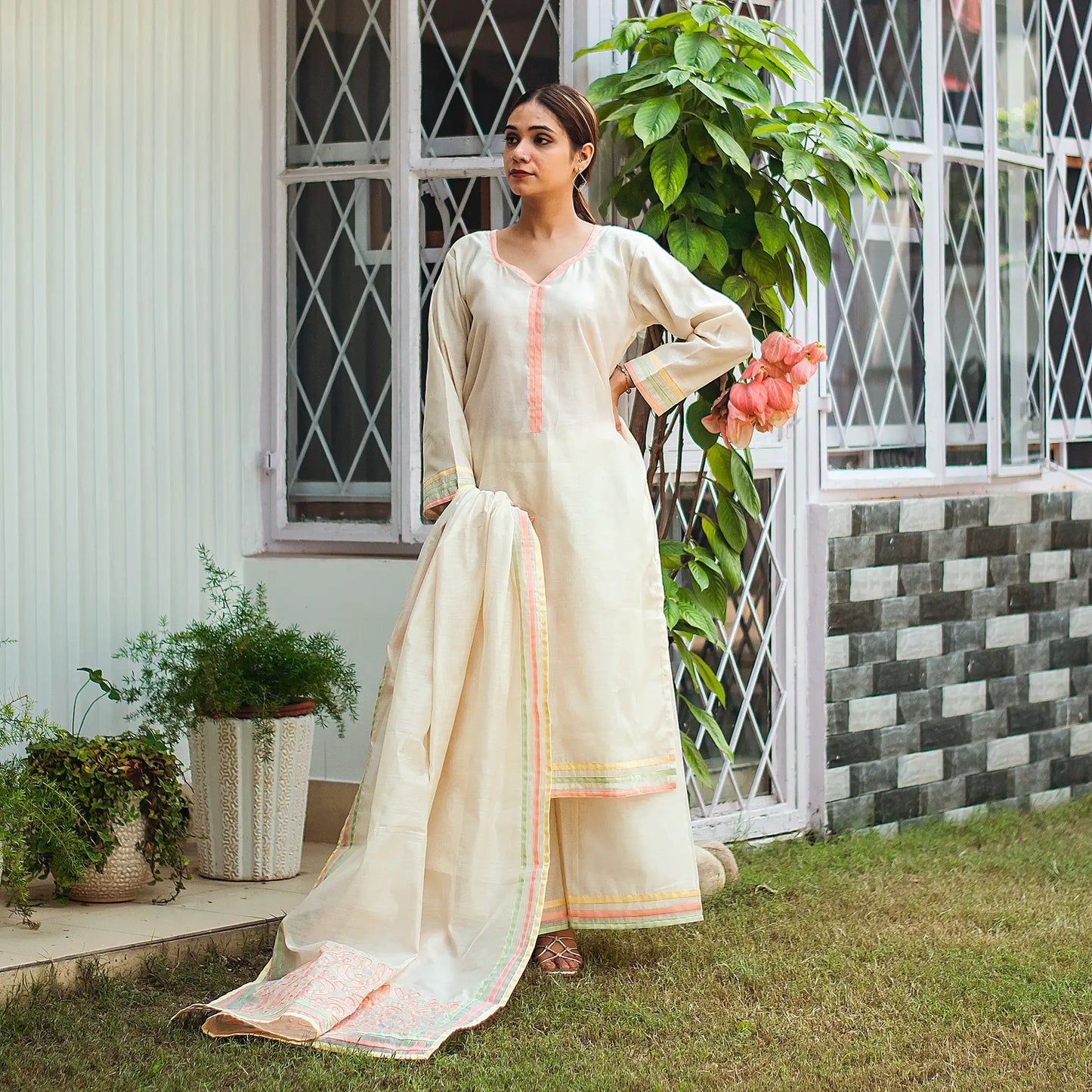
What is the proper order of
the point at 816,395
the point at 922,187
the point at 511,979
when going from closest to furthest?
the point at 511,979 < the point at 816,395 < the point at 922,187

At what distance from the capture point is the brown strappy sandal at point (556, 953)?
308 cm

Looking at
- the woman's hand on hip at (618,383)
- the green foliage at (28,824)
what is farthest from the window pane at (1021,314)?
the green foliage at (28,824)

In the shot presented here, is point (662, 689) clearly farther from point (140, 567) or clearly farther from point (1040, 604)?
point (1040, 604)

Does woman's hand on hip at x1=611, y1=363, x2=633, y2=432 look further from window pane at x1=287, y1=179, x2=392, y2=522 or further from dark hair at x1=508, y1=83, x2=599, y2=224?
window pane at x1=287, y1=179, x2=392, y2=522

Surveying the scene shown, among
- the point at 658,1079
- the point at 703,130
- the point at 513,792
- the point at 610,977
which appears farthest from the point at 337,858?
the point at 703,130

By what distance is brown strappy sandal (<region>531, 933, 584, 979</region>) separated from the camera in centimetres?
308

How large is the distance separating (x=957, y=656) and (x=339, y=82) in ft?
7.93

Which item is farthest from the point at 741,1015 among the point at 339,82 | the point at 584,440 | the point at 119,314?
the point at 339,82

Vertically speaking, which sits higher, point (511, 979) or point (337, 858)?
point (337, 858)

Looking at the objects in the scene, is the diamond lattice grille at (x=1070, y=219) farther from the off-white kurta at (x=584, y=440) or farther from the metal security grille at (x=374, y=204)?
the off-white kurta at (x=584, y=440)

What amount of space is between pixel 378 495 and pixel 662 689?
3.96 ft

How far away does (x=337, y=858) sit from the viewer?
297cm

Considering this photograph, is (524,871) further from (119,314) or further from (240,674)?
(119,314)

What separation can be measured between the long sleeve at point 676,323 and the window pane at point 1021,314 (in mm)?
2002
